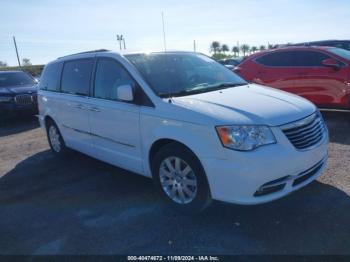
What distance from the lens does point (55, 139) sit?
6207mm

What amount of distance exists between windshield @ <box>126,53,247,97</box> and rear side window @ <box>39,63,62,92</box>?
2.12 m

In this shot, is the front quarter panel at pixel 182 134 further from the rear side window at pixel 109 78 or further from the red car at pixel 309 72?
the red car at pixel 309 72

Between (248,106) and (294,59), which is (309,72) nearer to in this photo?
(294,59)

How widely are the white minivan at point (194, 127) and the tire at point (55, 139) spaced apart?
1.04m

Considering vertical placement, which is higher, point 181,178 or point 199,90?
point 199,90

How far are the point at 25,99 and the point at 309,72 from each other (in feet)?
26.1

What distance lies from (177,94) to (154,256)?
1.74 metres

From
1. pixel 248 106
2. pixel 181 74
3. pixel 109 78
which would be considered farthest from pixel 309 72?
pixel 109 78

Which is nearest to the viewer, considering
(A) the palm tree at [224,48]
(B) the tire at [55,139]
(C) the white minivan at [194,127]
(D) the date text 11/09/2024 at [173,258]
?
(D) the date text 11/09/2024 at [173,258]

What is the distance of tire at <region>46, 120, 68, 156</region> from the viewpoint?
6035mm

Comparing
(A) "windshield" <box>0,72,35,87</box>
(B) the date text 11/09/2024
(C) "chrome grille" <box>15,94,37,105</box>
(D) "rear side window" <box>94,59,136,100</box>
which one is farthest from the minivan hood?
(A) "windshield" <box>0,72,35,87</box>

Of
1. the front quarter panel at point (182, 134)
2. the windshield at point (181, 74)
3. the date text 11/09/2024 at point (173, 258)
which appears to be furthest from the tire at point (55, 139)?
the date text 11/09/2024 at point (173, 258)

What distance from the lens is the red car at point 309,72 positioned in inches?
280

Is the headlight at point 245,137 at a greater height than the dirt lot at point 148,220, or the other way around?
the headlight at point 245,137
